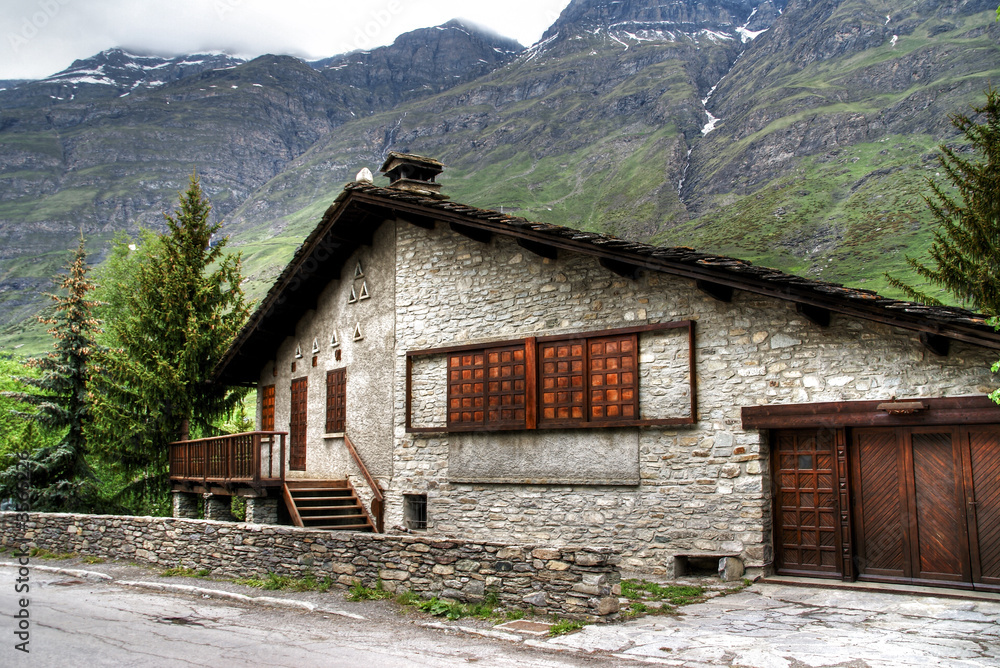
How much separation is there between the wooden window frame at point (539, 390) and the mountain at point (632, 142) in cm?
5224

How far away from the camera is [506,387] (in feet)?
39.8

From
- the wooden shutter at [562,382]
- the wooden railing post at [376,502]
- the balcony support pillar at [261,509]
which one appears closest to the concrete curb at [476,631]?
the wooden shutter at [562,382]

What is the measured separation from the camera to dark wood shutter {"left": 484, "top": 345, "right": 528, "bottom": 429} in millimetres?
11922

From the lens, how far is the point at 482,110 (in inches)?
6398

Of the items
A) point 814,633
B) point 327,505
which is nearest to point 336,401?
point 327,505

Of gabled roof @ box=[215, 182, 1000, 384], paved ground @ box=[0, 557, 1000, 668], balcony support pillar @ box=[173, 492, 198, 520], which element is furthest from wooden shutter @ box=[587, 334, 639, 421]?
balcony support pillar @ box=[173, 492, 198, 520]

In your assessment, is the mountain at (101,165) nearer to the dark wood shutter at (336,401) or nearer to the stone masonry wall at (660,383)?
the dark wood shutter at (336,401)

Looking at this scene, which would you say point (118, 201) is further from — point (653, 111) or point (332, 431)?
point (332, 431)

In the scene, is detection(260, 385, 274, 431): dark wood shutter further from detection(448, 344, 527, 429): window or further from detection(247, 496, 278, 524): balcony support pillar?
detection(448, 344, 527, 429): window

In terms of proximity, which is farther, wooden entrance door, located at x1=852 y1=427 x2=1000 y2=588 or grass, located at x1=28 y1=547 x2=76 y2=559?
grass, located at x1=28 y1=547 x2=76 y2=559

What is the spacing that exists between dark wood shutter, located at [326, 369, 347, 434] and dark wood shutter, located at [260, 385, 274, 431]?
9.91 ft

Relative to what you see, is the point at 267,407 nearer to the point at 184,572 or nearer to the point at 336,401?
the point at 336,401

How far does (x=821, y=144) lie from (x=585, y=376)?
310 ft

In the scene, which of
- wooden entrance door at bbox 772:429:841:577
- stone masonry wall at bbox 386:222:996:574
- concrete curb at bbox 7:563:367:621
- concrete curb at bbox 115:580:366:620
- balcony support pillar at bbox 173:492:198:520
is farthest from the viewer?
balcony support pillar at bbox 173:492:198:520
